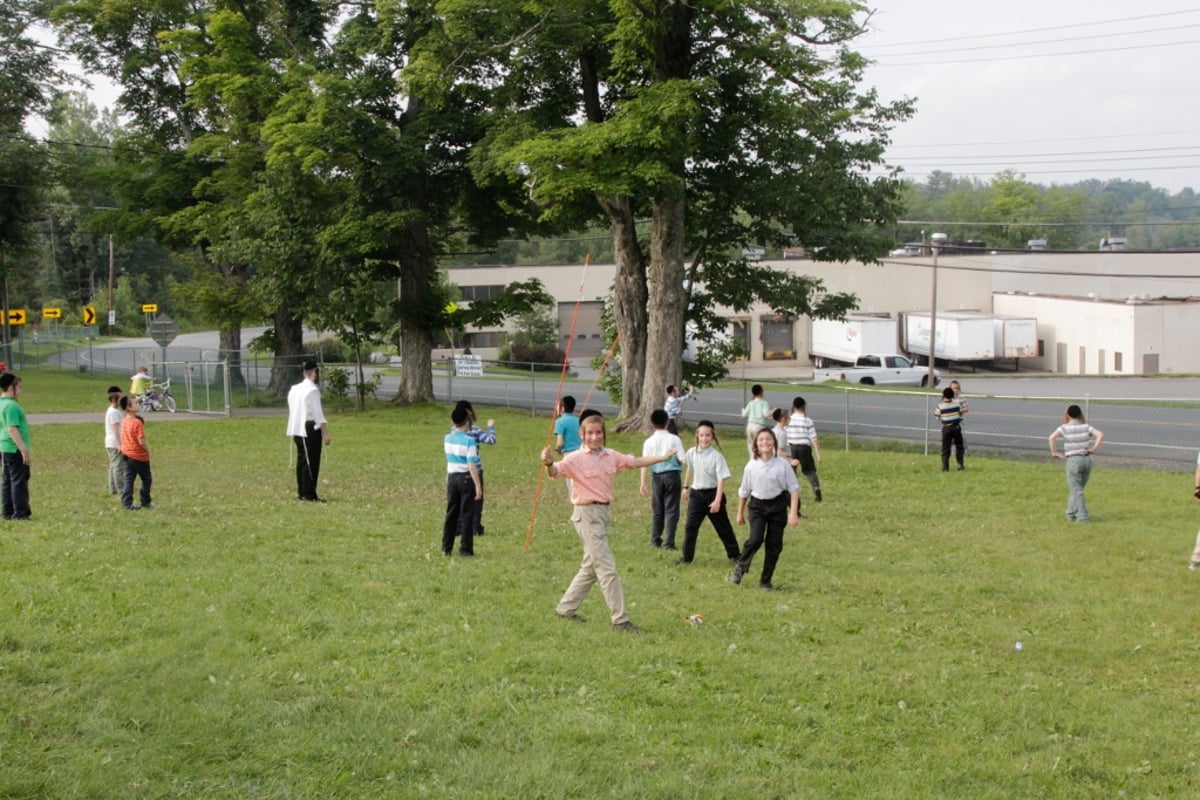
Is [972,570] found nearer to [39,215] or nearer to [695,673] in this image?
[695,673]

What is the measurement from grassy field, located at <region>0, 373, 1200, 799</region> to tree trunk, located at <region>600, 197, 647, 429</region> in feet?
51.9

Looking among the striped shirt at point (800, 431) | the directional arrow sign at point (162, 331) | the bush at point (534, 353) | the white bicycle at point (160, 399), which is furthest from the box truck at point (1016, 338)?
the striped shirt at point (800, 431)

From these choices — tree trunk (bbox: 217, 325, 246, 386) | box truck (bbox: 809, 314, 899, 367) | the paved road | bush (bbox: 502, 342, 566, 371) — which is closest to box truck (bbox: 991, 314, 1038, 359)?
box truck (bbox: 809, 314, 899, 367)

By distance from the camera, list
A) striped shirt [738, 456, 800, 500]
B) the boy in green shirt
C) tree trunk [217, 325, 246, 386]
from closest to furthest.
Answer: striped shirt [738, 456, 800, 500] → the boy in green shirt → tree trunk [217, 325, 246, 386]

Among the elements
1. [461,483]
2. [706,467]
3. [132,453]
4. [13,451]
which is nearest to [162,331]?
[132,453]

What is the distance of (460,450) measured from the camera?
47.3 feet

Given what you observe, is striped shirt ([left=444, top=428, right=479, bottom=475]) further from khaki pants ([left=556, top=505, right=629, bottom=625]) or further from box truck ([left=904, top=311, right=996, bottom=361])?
box truck ([left=904, top=311, right=996, bottom=361])

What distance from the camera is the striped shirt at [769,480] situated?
1280 cm

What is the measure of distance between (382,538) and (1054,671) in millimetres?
8707

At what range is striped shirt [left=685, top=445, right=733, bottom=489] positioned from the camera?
1427cm

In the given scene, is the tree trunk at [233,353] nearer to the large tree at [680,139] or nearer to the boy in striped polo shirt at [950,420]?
→ the large tree at [680,139]

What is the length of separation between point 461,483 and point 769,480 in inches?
150

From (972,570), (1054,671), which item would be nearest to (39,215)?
(972,570)

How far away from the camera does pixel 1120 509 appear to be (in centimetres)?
2041
